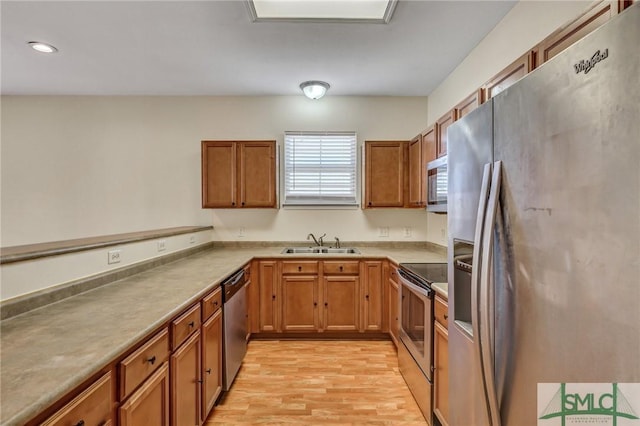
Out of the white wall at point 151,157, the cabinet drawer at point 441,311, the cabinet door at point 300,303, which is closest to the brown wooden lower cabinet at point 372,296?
the cabinet door at point 300,303

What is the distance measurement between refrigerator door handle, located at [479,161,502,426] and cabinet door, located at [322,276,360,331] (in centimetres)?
226

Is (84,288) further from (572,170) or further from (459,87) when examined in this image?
(459,87)

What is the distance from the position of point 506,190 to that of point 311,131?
305 cm

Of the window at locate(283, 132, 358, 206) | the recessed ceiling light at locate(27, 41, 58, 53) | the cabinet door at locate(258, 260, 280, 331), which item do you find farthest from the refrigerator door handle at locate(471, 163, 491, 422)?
the recessed ceiling light at locate(27, 41, 58, 53)

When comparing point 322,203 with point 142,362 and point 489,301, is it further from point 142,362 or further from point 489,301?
point 489,301

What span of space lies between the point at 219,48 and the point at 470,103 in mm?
2104

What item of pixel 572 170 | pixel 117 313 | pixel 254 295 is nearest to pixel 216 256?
pixel 254 295

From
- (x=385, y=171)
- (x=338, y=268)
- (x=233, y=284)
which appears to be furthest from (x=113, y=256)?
(x=385, y=171)

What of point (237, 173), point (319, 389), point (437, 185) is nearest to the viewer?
point (319, 389)

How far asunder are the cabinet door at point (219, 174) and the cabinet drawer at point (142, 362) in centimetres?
218

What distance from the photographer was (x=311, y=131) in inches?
149

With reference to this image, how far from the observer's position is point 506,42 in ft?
7.29

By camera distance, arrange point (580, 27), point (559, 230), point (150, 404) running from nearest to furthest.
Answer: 1. point (559, 230)
2. point (580, 27)
3. point (150, 404)

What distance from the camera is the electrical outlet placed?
6.33ft
